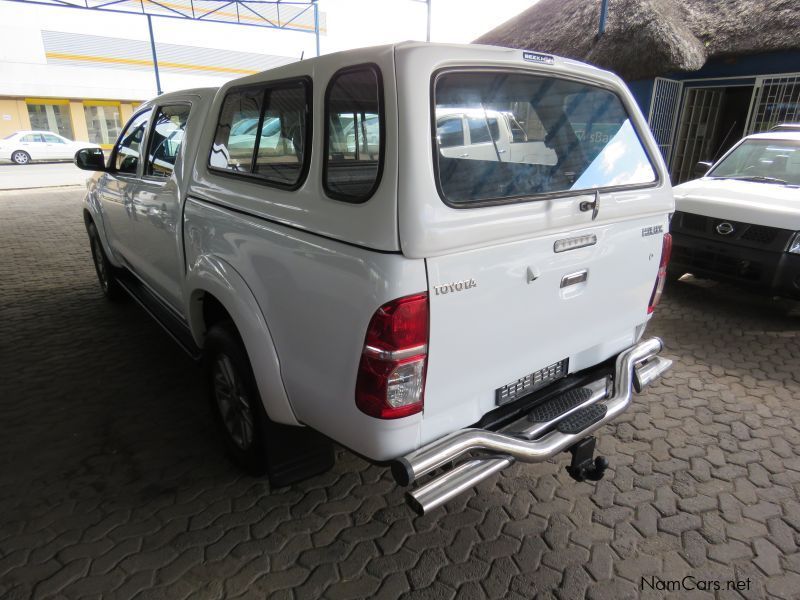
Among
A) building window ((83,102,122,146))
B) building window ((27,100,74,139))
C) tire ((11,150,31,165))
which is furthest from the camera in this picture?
building window ((83,102,122,146))

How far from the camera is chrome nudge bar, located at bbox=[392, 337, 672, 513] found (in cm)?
184

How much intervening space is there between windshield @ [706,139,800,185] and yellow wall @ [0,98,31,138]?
3218 cm

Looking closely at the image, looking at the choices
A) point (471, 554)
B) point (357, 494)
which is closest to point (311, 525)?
point (357, 494)

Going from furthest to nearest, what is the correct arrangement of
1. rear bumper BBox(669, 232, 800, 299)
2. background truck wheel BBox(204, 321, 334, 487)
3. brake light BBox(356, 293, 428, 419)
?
rear bumper BBox(669, 232, 800, 299), background truck wheel BBox(204, 321, 334, 487), brake light BBox(356, 293, 428, 419)

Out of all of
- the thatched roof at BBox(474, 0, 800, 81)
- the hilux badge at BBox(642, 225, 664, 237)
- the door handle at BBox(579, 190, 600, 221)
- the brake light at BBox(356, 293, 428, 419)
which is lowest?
the brake light at BBox(356, 293, 428, 419)

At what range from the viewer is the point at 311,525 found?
257 cm

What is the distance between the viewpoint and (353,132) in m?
2.10

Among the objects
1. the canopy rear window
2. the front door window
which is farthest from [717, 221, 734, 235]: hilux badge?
the front door window

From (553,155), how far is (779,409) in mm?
2559

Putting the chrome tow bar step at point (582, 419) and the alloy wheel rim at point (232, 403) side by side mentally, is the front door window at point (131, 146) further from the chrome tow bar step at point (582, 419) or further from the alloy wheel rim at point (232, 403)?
the chrome tow bar step at point (582, 419)

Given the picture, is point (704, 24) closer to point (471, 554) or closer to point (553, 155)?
point (553, 155)

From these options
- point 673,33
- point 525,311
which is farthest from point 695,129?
point 525,311

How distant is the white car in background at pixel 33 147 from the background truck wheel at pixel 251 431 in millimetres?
23152

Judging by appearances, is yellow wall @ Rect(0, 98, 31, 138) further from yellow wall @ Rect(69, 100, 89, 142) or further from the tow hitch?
the tow hitch
